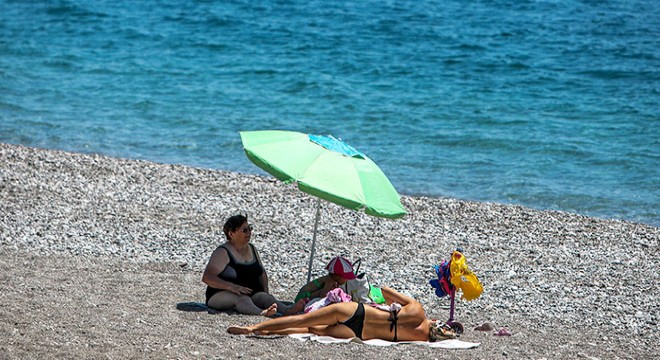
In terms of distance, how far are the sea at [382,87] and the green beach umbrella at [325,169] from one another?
23.8 ft

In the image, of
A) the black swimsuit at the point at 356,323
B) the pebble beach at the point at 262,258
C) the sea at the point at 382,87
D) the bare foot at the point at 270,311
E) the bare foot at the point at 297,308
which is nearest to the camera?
the pebble beach at the point at 262,258

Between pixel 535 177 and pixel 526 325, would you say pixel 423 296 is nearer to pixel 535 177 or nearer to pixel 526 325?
pixel 526 325

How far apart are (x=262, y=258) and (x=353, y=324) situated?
10.3ft

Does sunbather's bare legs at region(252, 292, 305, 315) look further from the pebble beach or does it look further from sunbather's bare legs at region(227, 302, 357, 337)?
sunbather's bare legs at region(227, 302, 357, 337)

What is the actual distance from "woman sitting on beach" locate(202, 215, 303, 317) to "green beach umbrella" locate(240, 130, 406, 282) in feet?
2.65

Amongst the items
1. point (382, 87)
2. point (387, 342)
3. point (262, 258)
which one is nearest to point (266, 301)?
point (387, 342)

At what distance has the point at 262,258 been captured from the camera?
36.1 feet

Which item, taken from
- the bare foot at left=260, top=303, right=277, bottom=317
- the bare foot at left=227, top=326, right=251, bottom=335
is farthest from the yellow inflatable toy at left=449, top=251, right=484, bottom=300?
the bare foot at left=227, top=326, right=251, bottom=335

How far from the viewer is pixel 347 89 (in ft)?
76.4

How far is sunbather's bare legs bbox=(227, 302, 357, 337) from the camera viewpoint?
792 cm

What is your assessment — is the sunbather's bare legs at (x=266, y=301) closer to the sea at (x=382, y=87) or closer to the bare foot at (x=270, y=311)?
the bare foot at (x=270, y=311)

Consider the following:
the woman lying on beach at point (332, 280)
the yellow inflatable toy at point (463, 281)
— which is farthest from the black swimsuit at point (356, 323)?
the yellow inflatable toy at point (463, 281)

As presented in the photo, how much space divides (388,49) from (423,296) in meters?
A: 17.4

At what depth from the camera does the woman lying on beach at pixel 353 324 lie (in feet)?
26.1
